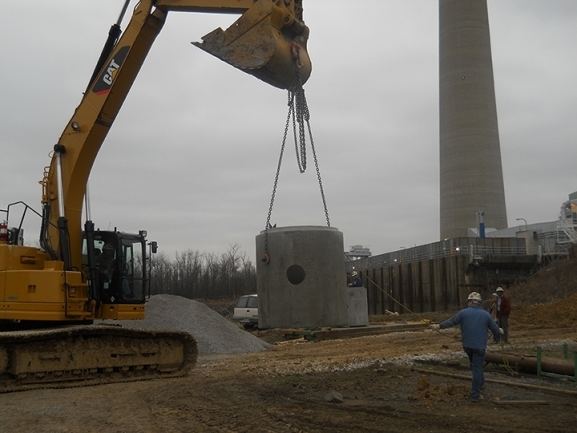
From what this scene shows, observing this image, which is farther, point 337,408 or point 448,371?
point 448,371

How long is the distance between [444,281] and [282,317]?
90.9ft

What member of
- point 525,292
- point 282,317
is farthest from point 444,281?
point 282,317

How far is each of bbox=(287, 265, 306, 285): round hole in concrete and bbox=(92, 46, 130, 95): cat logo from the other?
224 inches

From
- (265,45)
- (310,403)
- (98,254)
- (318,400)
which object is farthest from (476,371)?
(98,254)

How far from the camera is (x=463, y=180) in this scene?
59.3m

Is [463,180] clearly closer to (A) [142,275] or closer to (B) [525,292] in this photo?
(B) [525,292]

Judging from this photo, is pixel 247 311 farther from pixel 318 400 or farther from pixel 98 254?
pixel 318 400

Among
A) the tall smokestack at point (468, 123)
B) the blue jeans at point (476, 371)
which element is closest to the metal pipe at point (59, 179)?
the blue jeans at point (476, 371)

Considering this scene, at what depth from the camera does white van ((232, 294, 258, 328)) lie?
1201 inches

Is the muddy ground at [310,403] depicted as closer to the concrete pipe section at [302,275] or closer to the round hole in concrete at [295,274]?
the concrete pipe section at [302,275]

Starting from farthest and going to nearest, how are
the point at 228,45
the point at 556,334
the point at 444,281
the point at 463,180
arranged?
the point at 463,180, the point at 444,281, the point at 556,334, the point at 228,45

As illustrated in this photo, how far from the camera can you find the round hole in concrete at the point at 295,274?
1577 cm

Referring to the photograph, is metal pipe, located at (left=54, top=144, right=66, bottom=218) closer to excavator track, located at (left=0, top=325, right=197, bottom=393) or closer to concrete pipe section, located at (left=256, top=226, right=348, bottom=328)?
excavator track, located at (left=0, top=325, right=197, bottom=393)

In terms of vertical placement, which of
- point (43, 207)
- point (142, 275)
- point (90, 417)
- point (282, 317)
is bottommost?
point (90, 417)
